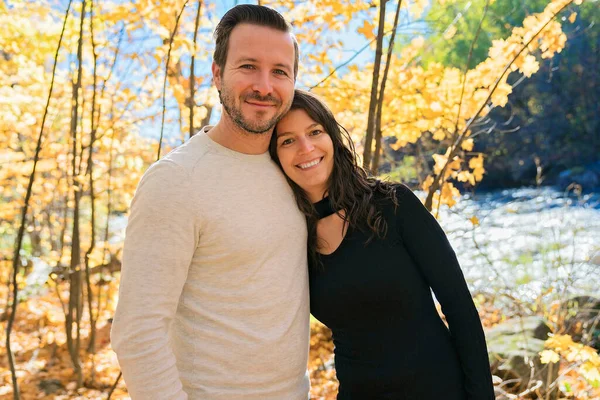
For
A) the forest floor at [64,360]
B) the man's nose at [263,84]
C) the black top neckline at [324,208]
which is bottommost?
the forest floor at [64,360]

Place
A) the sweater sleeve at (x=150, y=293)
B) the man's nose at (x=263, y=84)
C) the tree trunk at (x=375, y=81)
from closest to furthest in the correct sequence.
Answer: the sweater sleeve at (x=150, y=293) < the man's nose at (x=263, y=84) < the tree trunk at (x=375, y=81)

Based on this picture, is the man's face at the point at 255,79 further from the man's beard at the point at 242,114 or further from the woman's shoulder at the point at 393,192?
the woman's shoulder at the point at 393,192

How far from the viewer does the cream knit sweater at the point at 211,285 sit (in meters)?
1.20

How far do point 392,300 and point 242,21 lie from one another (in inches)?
37.1

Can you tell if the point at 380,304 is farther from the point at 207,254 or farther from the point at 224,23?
the point at 224,23

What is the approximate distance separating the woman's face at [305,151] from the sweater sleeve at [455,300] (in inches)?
13.3

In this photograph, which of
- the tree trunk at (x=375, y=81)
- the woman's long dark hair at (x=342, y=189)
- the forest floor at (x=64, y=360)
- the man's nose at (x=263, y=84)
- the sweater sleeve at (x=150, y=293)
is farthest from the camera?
the forest floor at (x=64, y=360)

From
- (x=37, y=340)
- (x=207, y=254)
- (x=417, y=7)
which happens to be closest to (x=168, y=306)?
(x=207, y=254)

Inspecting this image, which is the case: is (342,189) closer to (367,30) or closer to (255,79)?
(255,79)

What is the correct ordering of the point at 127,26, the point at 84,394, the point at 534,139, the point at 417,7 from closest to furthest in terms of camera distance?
1. the point at 417,7
2. the point at 127,26
3. the point at 84,394
4. the point at 534,139

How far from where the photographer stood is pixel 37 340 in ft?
18.7

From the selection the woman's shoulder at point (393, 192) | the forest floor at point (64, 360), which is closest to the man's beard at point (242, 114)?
the woman's shoulder at point (393, 192)

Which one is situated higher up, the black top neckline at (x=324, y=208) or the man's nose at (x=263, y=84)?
the man's nose at (x=263, y=84)

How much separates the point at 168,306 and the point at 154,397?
21 centimetres
